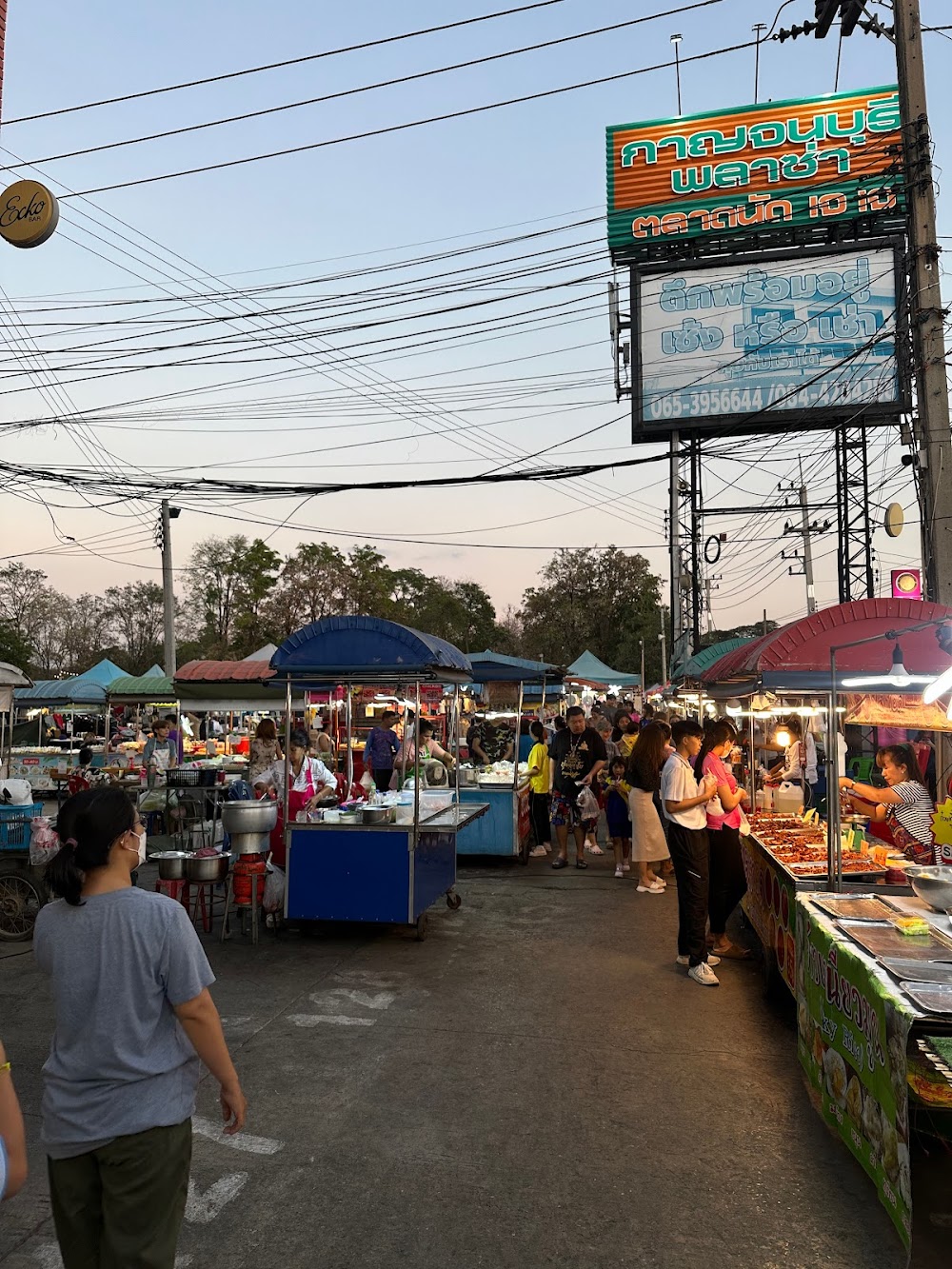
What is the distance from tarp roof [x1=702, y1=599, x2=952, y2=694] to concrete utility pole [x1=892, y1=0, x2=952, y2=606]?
182 centimetres

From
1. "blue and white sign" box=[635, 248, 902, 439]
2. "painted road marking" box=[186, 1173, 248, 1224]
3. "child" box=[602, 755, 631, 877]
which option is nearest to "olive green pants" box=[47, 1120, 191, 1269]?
"painted road marking" box=[186, 1173, 248, 1224]

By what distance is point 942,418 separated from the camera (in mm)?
8133

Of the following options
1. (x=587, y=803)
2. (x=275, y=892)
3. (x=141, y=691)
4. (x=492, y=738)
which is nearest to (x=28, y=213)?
(x=275, y=892)

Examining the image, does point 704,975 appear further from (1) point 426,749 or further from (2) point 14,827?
(1) point 426,749

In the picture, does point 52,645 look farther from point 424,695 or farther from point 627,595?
point 424,695

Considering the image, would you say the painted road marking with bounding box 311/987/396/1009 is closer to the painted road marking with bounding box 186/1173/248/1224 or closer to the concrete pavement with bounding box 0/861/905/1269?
the concrete pavement with bounding box 0/861/905/1269

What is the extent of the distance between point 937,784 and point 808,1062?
4602 mm

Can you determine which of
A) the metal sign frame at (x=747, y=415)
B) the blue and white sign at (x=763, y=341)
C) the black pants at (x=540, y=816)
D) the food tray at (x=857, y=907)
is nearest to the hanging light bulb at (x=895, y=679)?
the food tray at (x=857, y=907)

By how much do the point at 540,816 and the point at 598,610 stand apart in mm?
43993

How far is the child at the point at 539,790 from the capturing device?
12.3 meters

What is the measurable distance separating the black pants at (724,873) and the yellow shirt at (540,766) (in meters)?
4.75

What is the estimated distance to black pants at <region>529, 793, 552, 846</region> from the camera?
12.7 metres

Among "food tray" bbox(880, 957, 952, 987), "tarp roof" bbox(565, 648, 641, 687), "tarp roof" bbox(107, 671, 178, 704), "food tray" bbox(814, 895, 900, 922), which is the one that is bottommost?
"food tray" bbox(814, 895, 900, 922)

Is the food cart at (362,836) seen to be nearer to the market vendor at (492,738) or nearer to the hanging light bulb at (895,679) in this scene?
the hanging light bulb at (895,679)
